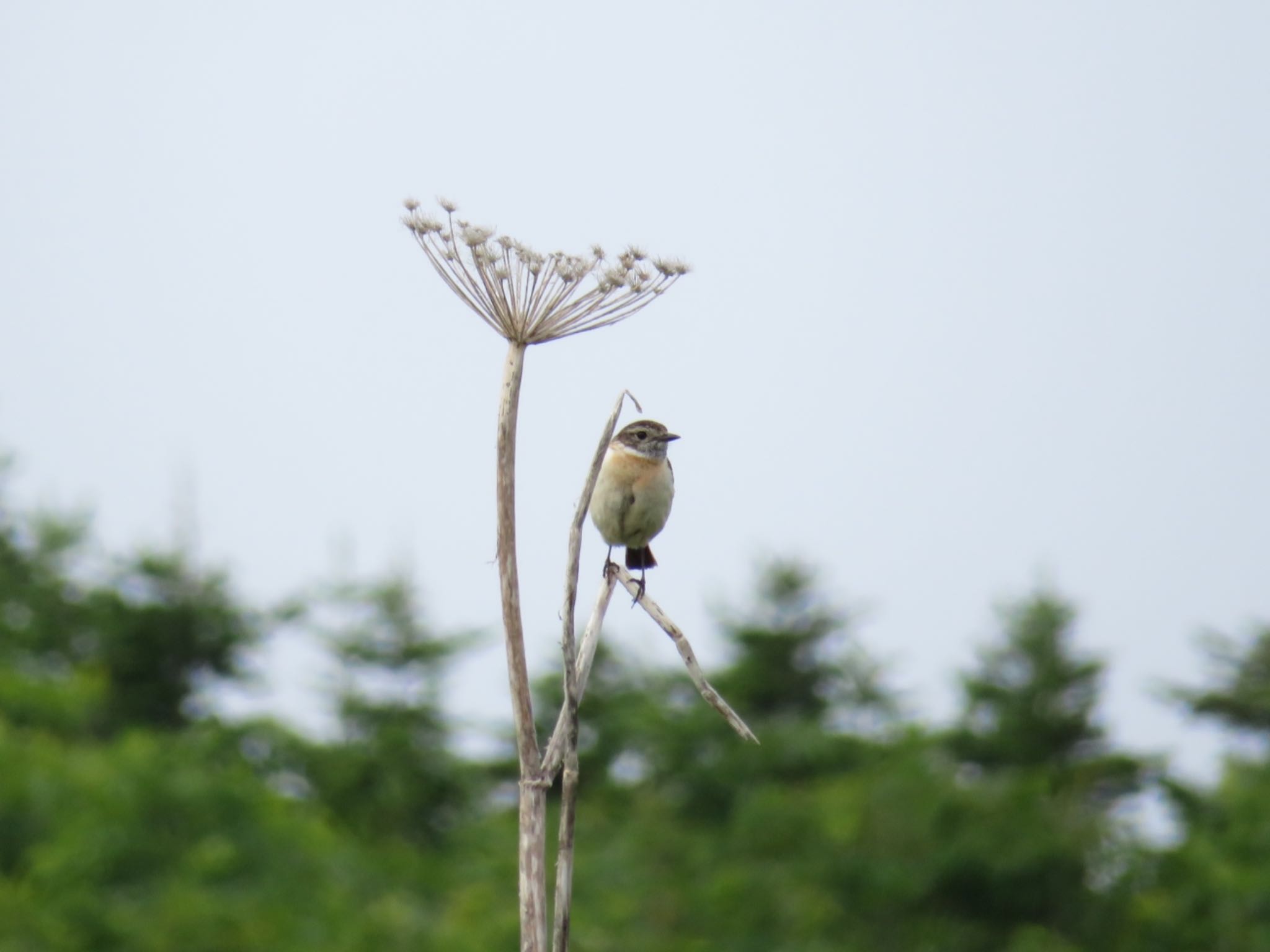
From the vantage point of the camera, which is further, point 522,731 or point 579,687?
point 579,687

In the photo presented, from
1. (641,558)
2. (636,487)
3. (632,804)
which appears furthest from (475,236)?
(632,804)

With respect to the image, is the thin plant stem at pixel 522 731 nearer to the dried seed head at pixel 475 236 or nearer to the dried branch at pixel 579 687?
the dried branch at pixel 579 687

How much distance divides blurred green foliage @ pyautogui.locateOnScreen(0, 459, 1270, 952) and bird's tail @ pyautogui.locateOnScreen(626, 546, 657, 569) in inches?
721

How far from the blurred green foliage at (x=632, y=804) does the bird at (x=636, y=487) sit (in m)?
19.3

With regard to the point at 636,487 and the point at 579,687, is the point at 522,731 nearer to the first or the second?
the point at 579,687

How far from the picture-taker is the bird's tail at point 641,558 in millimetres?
7465

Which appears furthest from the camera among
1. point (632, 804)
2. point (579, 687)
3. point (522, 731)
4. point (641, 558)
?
point (632, 804)

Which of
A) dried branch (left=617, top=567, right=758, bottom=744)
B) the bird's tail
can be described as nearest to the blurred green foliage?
the bird's tail

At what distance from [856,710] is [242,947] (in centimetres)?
1437

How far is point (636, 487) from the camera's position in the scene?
6.53m

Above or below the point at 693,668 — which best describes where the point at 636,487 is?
above

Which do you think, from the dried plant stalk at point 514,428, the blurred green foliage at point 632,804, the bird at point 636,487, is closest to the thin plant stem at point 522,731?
the dried plant stalk at point 514,428

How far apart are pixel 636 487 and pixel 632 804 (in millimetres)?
28120

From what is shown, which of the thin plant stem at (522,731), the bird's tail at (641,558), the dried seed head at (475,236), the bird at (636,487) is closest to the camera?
the thin plant stem at (522,731)
